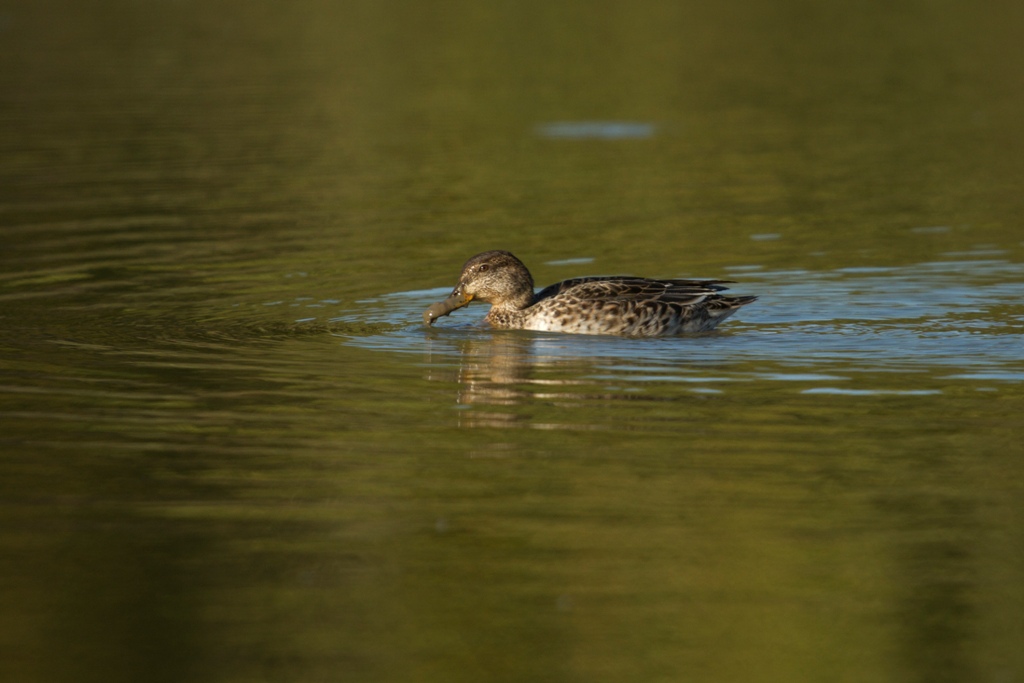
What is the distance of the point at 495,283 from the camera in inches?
582

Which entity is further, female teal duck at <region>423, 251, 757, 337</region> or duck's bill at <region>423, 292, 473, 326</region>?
duck's bill at <region>423, 292, 473, 326</region>

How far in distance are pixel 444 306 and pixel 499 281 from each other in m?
0.54

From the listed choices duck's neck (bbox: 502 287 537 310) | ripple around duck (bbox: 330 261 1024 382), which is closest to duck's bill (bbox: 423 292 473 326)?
ripple around duck (bbox: 330 261 1024 382)

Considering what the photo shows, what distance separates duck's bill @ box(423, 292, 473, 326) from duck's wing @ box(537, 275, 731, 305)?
3.25 feet

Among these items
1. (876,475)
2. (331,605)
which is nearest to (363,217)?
(876,475)

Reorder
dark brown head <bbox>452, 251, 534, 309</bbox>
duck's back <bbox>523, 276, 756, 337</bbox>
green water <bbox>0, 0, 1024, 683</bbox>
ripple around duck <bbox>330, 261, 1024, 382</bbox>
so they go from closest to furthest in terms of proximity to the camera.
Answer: green water <bbox>0, 0, 1024, 683</bbox>, ripple around duck <bbox>330, 261, 1024, 382</bbox>, duck's back <bbox>523, 276, 756, 337</bbox>, dark brown head <bbox>452, 251, 534, 309</bbox>

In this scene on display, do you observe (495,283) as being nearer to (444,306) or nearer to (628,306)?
(444,306)

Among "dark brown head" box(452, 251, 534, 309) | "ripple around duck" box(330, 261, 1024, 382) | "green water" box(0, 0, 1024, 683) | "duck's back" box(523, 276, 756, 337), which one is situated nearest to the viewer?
"green water" box(0, 0, 1024, 683)

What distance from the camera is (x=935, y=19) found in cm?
4438

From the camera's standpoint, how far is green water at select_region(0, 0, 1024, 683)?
7633 mm

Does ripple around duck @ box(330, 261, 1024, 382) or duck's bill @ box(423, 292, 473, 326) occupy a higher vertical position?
duck's bill @ box(423, 292, 473, 326)

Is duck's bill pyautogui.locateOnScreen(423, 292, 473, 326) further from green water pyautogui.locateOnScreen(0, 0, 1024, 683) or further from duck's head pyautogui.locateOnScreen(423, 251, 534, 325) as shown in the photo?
green water pyautogui.locateOnScreen(0, 0, 1024, 683)

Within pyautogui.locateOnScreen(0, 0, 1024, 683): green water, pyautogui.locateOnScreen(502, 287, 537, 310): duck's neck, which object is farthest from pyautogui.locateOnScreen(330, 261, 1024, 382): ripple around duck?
pyautogui.locateOnScreen(502, 287, 537, 310): duck's neck

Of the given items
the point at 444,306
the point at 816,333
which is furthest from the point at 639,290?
the point at 444,306
